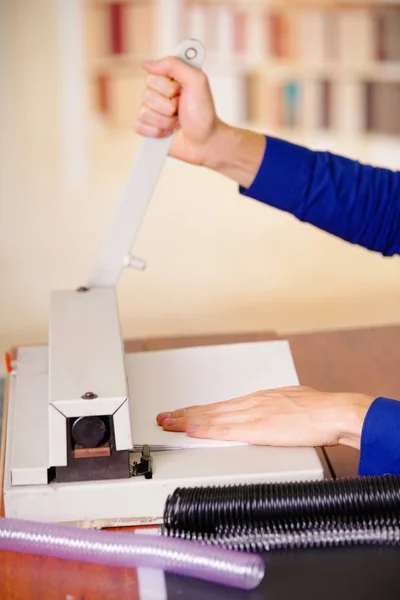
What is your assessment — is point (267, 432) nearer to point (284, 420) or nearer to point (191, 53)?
point (284, 420)

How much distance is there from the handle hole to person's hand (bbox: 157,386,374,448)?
610 mm

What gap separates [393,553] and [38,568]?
0.39 metres

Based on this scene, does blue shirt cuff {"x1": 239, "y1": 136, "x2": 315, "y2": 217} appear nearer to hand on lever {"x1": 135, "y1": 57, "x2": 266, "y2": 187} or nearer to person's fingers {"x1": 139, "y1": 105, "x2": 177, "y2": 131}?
hand on lever {"x1": 135, "y1": 57, "x2": 266, "y2": 187}

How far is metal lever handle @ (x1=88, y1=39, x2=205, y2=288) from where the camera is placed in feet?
4.74

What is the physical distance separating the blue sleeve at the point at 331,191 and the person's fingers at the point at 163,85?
0.23 meters

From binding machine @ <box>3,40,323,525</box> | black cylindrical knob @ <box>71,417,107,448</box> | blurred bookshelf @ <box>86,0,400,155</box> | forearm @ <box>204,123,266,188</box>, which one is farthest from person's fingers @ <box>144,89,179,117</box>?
blurred bookshelf @ <box>86,0,400,155</box>

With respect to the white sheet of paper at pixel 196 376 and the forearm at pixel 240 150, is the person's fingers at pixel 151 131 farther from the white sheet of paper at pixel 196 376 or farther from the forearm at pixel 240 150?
the white sheet of paper at pixel 196 376

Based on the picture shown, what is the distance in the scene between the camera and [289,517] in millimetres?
986

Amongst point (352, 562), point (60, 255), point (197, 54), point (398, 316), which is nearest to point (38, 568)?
point (352, 562)

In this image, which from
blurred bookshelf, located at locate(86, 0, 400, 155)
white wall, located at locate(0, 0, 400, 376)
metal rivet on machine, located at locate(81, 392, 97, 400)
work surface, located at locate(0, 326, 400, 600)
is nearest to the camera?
work surface, located at locate(0, 326, 400, 600)

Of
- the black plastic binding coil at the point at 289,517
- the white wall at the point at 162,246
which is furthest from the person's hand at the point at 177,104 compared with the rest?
the white wall at the point at 162,246

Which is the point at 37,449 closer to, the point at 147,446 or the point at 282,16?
the point at 147,446

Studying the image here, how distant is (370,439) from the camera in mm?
1124

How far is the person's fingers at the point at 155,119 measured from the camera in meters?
1.52
